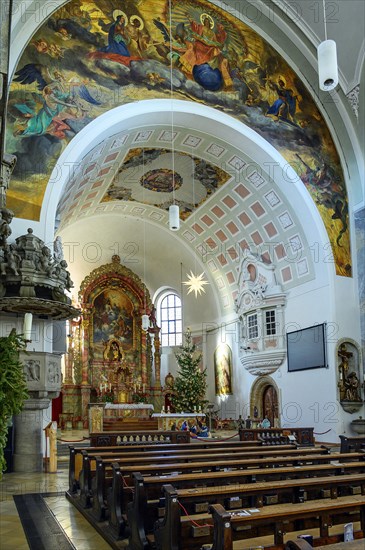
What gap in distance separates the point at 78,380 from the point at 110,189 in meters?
8.82

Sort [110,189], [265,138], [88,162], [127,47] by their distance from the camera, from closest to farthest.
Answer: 1. [127,47]
2. [88,162]
3. [265,138]
4. [110,189]

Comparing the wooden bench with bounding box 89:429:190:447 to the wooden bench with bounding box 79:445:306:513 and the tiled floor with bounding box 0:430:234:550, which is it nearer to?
the tiled floor with bounding box 0:430:234:550

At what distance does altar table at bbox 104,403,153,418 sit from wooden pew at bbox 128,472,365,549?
52.1 ft

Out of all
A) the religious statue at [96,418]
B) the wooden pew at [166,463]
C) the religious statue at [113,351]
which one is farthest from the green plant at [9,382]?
the religious statue at [113,351]

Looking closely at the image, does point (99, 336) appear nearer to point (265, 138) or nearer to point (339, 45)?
point (265, 138)

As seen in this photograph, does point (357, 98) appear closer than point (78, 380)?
Yes

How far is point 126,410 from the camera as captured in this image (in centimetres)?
2170

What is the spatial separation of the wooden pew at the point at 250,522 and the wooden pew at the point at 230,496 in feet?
0.40

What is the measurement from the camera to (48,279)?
38.0 feet

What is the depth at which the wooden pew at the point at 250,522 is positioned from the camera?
13.8 ft

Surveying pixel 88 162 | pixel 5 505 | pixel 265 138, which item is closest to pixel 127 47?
pixel 88 162

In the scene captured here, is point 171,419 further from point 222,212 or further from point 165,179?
point 165,179

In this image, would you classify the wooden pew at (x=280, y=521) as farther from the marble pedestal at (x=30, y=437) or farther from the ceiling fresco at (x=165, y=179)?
the ceiling fresco at (x=165, y=179)

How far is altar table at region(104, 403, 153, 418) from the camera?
21203 millimetres
